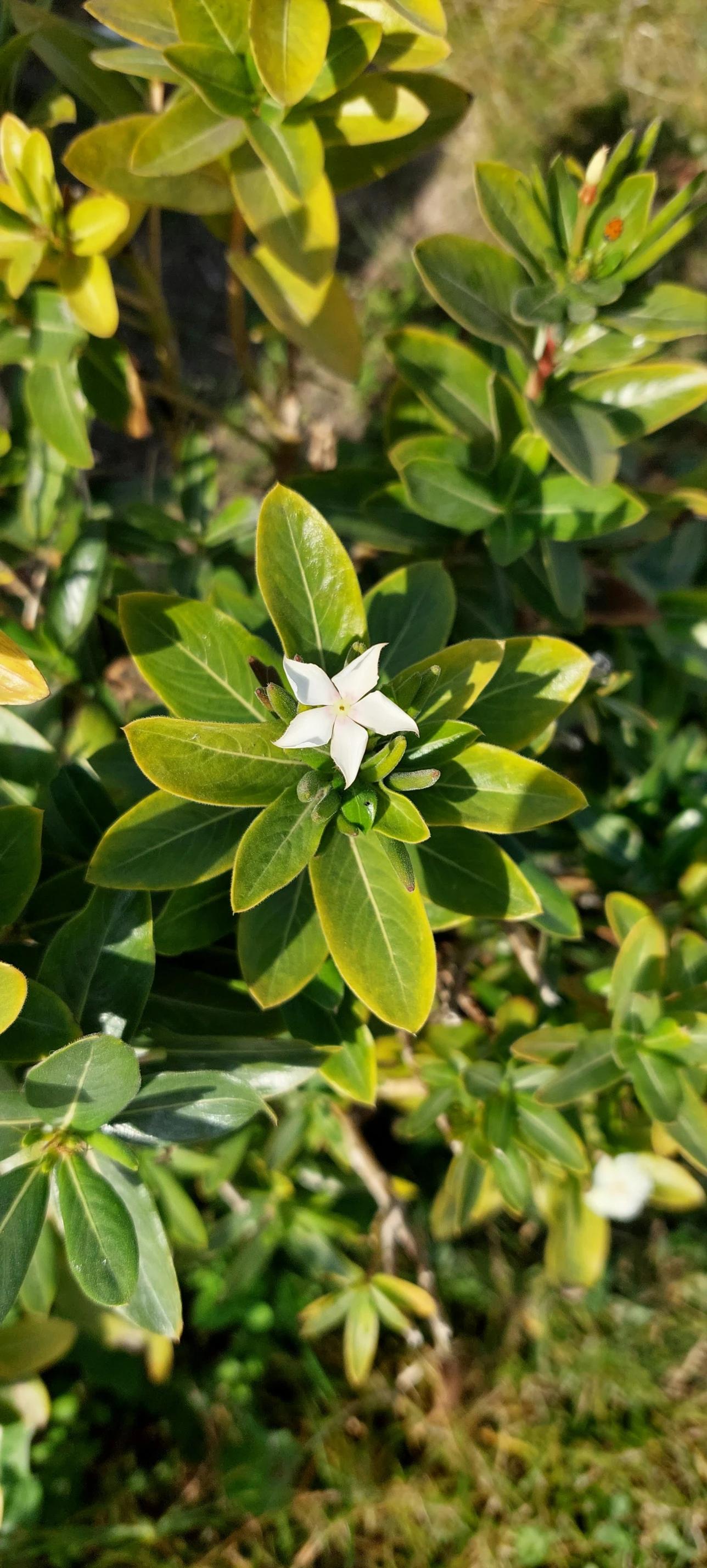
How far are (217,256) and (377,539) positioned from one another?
7.70ft

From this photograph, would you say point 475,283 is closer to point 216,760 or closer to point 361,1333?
point 216,760

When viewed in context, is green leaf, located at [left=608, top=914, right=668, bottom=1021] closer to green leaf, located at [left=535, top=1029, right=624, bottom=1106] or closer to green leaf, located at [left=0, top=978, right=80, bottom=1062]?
green leaf, located at [left=535, top=1029, right=624, bottom=1106]

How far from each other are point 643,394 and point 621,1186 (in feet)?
4.88

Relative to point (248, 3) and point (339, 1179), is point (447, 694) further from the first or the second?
point (339, 1179)

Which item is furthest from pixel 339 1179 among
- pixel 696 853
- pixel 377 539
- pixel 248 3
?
pixel 248 3

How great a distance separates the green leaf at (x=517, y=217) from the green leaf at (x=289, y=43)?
0.81ft

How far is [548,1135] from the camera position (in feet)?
4.90

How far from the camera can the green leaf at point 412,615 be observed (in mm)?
1140

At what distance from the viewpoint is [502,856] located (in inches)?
42.9

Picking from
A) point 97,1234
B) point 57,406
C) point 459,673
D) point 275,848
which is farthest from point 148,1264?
point 57,406

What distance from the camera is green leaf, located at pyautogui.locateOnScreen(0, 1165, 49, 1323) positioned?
89cm

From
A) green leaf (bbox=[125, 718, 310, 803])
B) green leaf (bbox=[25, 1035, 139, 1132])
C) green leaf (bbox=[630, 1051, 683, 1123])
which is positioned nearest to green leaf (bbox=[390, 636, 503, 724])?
green leaf (bbox=[125, 718, 310, 803])

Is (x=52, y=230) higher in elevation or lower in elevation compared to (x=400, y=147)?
lower

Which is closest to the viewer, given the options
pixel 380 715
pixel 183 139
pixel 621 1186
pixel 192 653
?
pixel 380 715
